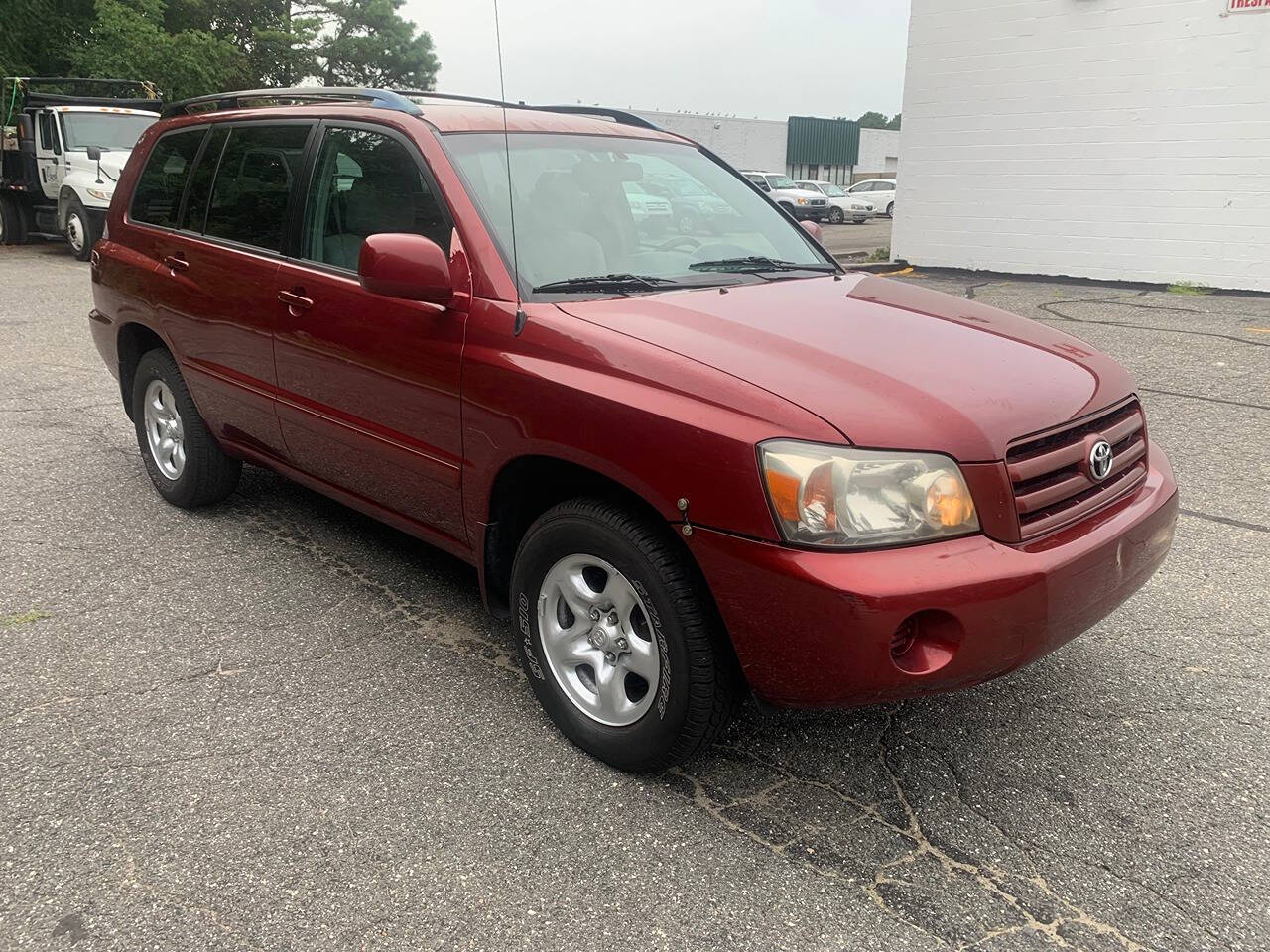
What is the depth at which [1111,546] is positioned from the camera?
8.55 ft

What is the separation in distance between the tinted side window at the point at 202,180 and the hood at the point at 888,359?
2.29 m

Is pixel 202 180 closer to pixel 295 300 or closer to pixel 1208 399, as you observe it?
pixel 295 300

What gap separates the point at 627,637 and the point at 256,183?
257 centimetres

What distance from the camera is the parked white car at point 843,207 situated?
35219mm

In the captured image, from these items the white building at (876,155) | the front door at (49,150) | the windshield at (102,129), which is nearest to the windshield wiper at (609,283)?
the windshield at (102,129)

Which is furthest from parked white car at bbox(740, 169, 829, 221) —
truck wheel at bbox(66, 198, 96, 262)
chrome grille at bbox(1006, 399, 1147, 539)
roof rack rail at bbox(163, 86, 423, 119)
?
chrome grille at bbox(1006, 399, 1147, 539)

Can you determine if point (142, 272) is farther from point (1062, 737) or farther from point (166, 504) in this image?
point (1062, 737)

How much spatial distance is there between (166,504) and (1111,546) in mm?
4223

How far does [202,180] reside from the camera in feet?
14.7

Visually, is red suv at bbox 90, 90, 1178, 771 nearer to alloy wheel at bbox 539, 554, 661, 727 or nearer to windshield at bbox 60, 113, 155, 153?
alloy wheel at bbox 539, 554, 661, 727

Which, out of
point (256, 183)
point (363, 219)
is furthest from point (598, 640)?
point (256, 183)

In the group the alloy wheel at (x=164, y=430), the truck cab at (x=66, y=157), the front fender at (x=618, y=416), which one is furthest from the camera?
the truck cab at (x=66, y=157)

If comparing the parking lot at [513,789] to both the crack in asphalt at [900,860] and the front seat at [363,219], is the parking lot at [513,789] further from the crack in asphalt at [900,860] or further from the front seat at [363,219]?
the front seat at [363,219]

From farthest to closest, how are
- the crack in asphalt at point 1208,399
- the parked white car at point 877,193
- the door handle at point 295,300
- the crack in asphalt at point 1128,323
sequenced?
the parked white car at point 877,193, the crack in asphalt at point 1128,323, the crack in asphalt at point 1208,399, the door handle at point 295,300
